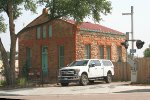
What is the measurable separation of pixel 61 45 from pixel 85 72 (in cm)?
846

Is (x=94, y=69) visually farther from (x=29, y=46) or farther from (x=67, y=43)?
(x=29, y=46)

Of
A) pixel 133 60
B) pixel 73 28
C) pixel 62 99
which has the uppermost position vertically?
pixel 73 28

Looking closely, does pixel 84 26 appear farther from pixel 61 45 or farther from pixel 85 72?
pixel 85 72

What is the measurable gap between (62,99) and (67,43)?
18.1 meters

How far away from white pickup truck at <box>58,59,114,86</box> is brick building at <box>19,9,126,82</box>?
4.80 metres

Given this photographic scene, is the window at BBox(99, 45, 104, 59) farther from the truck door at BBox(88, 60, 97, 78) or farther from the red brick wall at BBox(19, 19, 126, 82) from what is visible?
the truck door at BBox(88, 60, 97, 78)

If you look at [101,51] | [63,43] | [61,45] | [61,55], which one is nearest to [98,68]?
[63,43]

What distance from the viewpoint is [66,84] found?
32188mm

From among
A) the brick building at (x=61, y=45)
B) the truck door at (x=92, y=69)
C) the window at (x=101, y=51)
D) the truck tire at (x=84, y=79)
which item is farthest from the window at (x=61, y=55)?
the truck tire at (x=84, y=79)

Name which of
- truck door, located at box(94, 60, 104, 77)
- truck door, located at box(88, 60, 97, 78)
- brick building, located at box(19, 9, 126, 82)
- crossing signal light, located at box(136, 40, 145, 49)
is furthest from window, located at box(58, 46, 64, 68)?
crossing signal light, located at box(136, 40, 145, 49)

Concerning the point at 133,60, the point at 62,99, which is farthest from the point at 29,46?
the point at 62,99

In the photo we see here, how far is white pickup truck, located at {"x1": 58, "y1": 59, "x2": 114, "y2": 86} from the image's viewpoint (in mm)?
31188

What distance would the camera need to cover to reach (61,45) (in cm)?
3978

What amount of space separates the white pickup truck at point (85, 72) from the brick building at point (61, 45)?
480 cm
